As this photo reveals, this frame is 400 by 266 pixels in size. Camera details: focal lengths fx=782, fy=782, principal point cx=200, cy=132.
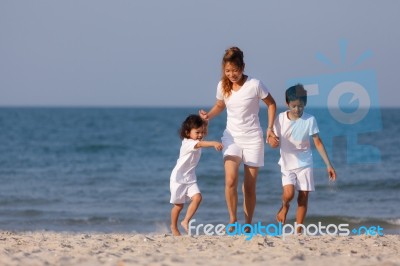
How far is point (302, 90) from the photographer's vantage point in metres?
7.52

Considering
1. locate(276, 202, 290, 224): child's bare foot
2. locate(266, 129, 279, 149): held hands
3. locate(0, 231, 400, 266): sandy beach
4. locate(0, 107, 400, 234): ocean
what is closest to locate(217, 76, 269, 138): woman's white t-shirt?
locate(266, 129, 279, 149): held hands

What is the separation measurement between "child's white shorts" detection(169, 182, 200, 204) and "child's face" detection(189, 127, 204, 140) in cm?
49

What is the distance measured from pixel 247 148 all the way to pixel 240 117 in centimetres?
31

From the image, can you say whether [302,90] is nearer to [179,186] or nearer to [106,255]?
[179,186]

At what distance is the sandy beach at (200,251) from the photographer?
6.29 meters

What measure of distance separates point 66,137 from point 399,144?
50.8ft

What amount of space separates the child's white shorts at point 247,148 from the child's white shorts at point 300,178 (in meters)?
0.37

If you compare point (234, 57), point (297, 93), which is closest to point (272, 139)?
point (297, 93)

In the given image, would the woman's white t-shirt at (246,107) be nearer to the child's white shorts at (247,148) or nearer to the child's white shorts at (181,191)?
the child's white shorts at (247,148)

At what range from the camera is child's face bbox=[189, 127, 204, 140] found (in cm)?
754

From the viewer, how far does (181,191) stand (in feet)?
25.3

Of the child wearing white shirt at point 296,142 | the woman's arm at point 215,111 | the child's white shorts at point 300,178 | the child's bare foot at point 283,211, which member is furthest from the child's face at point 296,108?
the child's bare foot at point 283,211

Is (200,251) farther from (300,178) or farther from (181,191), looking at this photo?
(300,178)

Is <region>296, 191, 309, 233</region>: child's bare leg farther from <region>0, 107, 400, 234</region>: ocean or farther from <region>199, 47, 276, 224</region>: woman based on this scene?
<region>0, 107, 400, 234</region>: ocean
